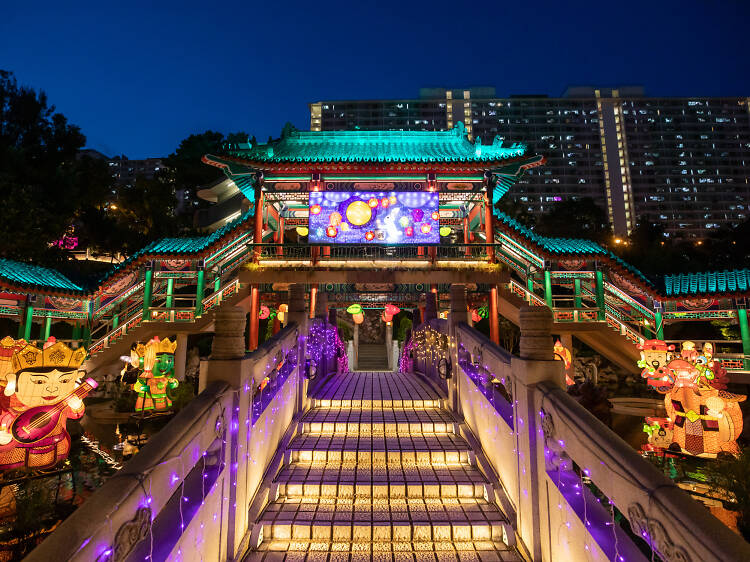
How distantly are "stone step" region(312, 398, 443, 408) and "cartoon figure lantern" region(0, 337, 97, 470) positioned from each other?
14.6ft

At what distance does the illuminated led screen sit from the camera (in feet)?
39.9

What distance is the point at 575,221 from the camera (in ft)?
108

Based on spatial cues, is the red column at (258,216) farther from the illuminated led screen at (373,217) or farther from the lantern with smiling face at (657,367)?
the lantern with smiling face at (657,367)

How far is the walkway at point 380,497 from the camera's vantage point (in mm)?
3666

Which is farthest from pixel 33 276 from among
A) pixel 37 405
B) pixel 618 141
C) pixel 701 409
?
pixel 618 141

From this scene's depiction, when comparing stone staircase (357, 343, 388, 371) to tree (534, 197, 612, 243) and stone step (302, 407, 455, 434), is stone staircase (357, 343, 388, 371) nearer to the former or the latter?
stone step (302, 407, 455, 434)

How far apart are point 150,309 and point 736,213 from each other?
84.8m

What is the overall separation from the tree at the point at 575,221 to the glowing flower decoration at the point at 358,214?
75.1 ft

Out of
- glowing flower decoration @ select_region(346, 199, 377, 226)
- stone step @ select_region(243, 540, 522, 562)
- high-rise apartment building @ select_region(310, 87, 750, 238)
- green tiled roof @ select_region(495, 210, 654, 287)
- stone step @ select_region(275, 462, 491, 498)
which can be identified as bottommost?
stone step @ select_region(243, 540, 522, 562)

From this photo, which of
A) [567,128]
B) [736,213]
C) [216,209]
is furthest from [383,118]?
[736,213]

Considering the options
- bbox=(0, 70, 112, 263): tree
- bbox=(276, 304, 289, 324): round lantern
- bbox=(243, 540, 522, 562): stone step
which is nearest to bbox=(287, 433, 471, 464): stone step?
bbox=(243, 540, 522, 562): stone step

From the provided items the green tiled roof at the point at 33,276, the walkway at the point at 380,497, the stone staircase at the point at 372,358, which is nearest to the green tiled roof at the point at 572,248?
the walkway at the point at 380,497

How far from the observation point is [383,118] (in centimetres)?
6625

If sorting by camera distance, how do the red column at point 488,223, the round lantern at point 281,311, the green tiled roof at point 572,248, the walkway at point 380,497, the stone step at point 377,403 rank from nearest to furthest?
the walkway at point 380,497, the stone step at point 377,403, the red column at point 488,223, the green tiled roof at point 572,248, the round lantern at point 281,311
